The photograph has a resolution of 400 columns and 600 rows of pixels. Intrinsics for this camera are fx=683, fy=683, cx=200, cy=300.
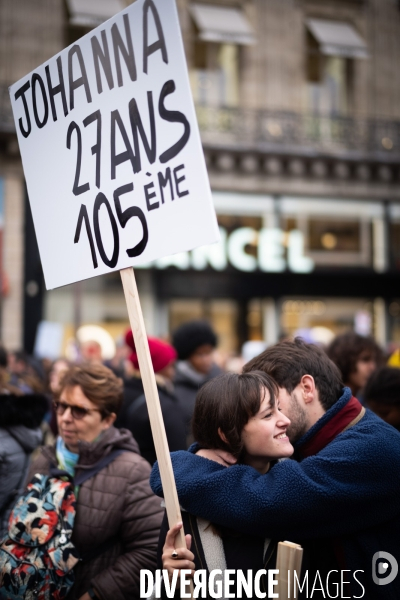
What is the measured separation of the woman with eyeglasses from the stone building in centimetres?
1414

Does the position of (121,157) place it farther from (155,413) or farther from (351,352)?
(351,352)

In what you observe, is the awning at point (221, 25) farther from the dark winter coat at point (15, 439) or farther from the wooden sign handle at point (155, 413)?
the wooden sign handle at point (155, 413)

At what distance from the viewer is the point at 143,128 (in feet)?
7.77

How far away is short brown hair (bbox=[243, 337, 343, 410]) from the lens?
97.7 inches

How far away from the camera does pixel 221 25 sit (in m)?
18.3

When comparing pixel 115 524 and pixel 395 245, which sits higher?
pixel 395 245

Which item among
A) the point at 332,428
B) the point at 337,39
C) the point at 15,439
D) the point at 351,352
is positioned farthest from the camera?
the point at 337,39

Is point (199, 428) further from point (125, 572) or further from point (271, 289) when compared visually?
point (271, 289)

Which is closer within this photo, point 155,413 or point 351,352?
point 155,413

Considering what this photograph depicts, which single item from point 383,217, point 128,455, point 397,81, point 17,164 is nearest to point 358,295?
point 383,217

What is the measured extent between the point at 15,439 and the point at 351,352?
2.47 metres

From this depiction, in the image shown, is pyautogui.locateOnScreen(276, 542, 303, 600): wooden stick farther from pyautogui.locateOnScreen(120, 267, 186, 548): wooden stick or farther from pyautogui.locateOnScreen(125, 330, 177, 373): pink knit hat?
pyautogui.locateOnScreen(125, 330, 177, 373): pink knit hat

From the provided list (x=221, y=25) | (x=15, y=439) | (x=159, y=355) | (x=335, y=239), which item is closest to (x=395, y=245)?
(x=335, y=239)

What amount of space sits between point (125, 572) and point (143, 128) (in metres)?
1.81
